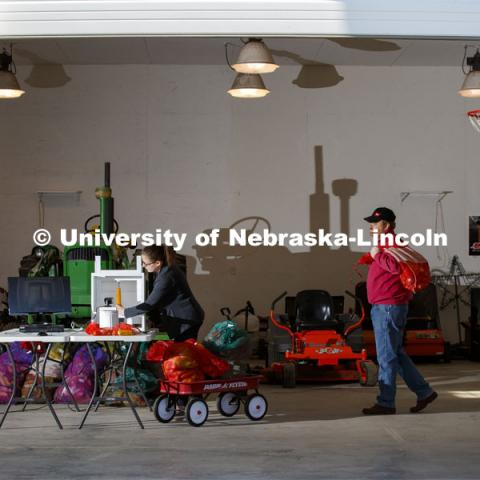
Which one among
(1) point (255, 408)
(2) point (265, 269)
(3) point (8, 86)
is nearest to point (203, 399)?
(1) point (255, 408)

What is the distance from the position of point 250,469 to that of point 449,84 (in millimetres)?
8250

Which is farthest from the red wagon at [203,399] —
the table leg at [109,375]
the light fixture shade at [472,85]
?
the light fixture shade at [472,85]

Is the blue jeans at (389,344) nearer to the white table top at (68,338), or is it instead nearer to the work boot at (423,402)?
the work boot at (423,402)

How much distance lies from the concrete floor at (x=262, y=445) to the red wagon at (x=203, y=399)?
0.08m

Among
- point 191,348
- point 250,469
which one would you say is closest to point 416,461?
point 250,469

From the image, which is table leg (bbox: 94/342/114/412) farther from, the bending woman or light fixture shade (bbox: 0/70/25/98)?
light fixture shade (bbox: 0/70/25/98)

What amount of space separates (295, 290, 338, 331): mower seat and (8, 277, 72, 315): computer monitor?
342cm

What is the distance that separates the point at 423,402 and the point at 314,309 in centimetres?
294

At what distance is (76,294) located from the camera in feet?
28.5

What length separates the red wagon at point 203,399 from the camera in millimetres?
7156

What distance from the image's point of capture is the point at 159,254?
7.73 m

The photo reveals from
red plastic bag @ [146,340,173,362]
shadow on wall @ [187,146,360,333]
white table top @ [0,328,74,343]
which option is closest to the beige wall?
shadow on wall @ [187,146,360,333]

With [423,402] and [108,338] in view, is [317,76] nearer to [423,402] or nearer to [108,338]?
[423,402]

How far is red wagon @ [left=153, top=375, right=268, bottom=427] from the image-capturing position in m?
7.16
